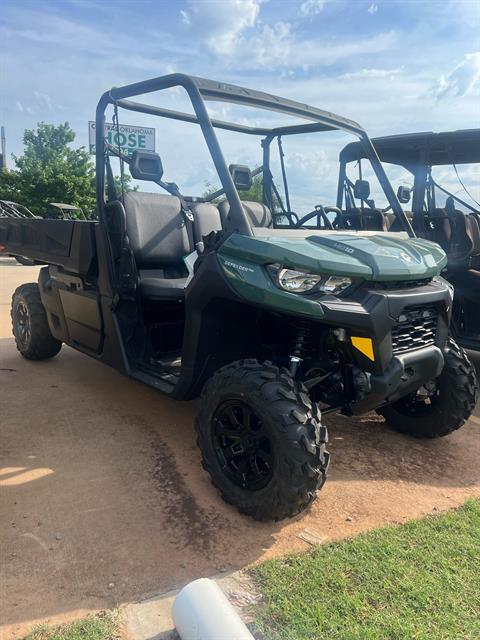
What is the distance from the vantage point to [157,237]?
4355mm

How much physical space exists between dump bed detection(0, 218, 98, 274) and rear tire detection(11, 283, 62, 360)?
1.42 ft

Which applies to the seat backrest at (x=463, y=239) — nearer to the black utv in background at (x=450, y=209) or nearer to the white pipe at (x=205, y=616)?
the black utv in background at (x=450, y=209)

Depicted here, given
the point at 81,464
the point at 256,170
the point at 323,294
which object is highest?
the point at 256,170

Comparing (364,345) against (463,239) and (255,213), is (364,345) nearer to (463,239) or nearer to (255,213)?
(255,213)

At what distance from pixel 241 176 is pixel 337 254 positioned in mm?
1062

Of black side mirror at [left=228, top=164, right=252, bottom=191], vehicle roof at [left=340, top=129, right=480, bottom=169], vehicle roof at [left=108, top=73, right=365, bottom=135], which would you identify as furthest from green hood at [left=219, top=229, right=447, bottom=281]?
vehicle roof at [left=340, top=129, right=480, bottom=169]

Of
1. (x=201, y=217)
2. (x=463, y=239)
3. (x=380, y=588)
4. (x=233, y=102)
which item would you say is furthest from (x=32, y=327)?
(x=463, y=239)

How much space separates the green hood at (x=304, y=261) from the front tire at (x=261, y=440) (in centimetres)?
40

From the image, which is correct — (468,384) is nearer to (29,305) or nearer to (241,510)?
(241,510)

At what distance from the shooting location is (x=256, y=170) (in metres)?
3.94

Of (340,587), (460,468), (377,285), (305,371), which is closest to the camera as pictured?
(340,587)

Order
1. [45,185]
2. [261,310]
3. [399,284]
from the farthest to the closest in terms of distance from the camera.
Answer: [45,185] < [261,310] < [399,284]

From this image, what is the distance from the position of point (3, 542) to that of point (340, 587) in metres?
1.55

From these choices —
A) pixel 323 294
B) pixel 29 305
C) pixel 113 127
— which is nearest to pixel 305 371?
pixel 323 294
